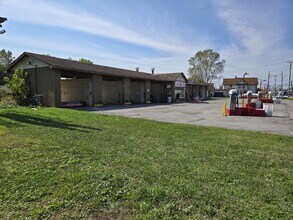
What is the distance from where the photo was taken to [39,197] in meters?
2.97

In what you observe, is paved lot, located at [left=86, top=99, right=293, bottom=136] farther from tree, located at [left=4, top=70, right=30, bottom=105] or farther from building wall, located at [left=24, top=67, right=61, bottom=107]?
tree, located at [left=4, top=70, right=30, bottom=105]

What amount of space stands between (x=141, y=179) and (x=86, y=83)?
21162 mm

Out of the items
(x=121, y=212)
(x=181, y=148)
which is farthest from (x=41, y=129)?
(x=121, y=212)

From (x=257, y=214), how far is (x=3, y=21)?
41.4ft

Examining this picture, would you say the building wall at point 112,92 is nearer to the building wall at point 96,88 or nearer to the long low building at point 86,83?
the long low building at point 86,83

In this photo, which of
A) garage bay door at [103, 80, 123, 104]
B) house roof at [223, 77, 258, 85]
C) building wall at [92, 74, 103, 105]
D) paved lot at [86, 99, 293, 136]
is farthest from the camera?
house roof at [223, 77, 258, 85]

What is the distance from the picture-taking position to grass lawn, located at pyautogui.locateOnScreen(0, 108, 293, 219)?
2736mm

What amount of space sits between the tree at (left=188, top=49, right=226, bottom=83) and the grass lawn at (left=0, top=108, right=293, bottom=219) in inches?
2479

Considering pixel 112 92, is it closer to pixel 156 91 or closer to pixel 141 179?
pixel 156 91

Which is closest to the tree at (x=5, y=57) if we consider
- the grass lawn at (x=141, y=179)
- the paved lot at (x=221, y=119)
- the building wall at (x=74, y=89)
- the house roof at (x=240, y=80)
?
the building wall at (x=74, y=89)

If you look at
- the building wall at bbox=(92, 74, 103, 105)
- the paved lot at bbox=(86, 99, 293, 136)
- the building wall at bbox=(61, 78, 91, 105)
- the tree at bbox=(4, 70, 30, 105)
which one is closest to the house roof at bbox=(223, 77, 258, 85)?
the building wall at bbox=(61, 78, 91, 105)

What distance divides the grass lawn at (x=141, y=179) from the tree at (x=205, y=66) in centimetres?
6298

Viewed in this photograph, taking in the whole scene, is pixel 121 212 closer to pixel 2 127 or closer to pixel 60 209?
pixel 60 209

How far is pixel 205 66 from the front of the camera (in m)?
66.5
